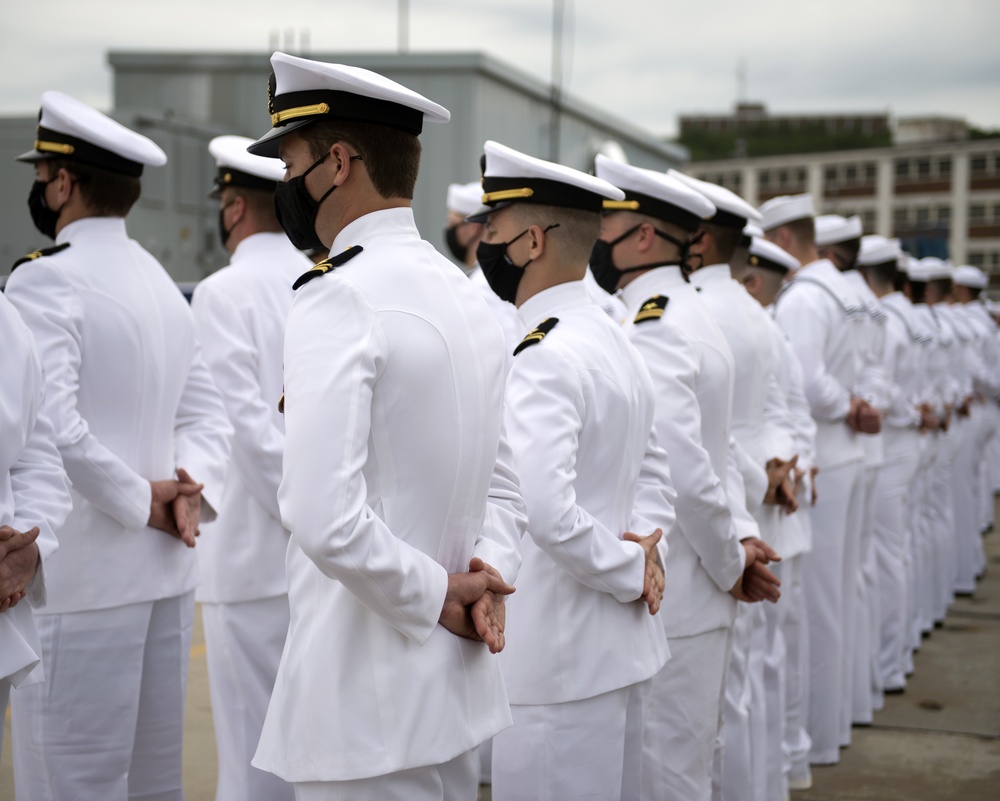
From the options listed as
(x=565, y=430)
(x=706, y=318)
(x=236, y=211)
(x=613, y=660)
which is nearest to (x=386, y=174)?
(x=565, y=430)

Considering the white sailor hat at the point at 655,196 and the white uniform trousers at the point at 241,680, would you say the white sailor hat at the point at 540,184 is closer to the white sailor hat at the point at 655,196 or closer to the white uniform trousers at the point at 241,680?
the white sailor hat at the point at 655,196

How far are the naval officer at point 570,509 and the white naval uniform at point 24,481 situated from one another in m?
1.03

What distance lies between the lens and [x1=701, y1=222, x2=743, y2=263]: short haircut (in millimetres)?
4441

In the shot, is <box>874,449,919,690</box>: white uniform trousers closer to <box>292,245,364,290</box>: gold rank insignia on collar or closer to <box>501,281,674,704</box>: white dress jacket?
<box>501,281,674,704</box>: white dress jacket

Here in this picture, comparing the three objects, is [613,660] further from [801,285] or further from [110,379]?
[801,285]

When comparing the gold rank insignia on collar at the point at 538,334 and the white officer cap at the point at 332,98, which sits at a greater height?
the white officer cap at the point at 332,98

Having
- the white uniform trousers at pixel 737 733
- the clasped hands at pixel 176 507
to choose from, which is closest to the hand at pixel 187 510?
the clasped hands at pixel 176 507

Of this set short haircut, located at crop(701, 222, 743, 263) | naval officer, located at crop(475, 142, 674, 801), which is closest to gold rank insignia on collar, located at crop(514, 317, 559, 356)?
naval officer, located at crop(475, 142, 674, 801)

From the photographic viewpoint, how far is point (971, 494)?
10.5 m

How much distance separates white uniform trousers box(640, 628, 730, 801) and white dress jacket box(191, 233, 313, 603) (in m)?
1.27

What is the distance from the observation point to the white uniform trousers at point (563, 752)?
2.93 meters

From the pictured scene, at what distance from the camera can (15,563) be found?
98.3 inches

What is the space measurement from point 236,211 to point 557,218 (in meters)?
1.60

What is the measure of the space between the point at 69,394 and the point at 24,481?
535 mm
